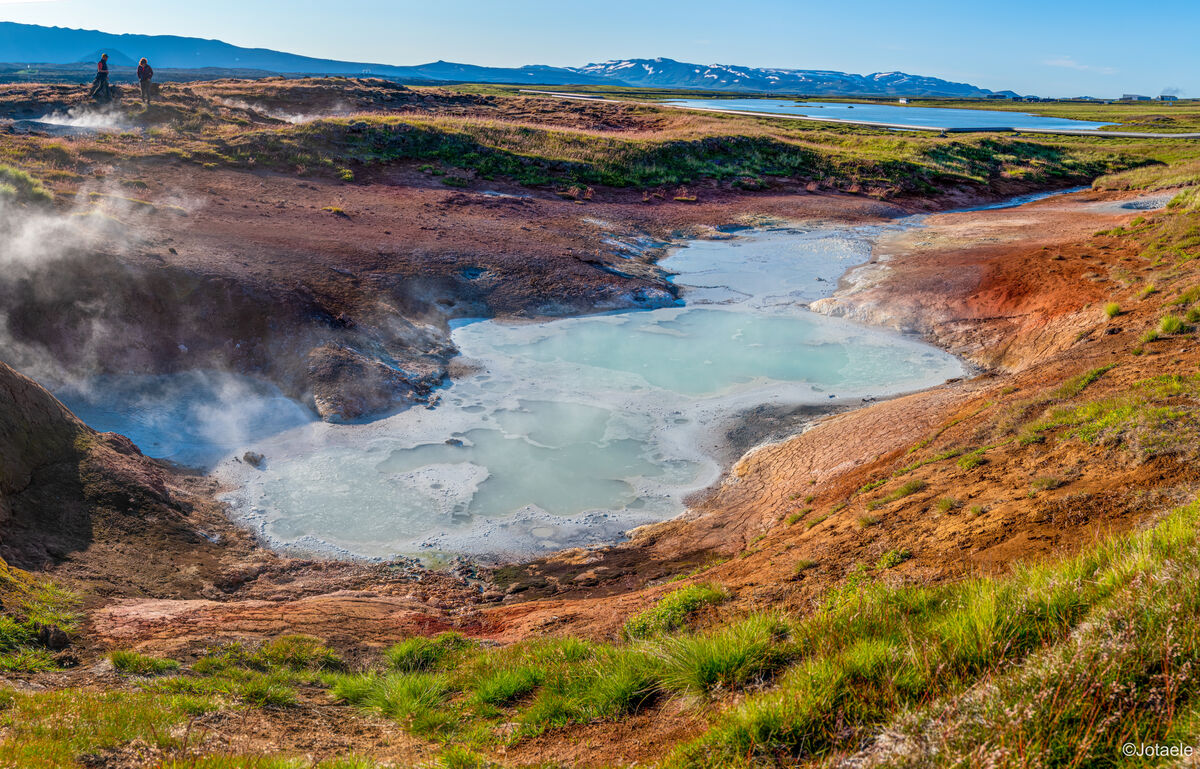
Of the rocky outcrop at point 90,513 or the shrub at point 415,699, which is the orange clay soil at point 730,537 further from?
the shrub at point 415,699

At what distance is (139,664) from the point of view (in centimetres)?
600

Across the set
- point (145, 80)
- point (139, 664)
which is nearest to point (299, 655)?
point (139, 664)

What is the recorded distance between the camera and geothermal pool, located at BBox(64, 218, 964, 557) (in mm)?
11484

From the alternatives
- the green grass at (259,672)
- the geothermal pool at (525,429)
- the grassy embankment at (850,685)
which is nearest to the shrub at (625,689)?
the grassy embankment at (850,685)

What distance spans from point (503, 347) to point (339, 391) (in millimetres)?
4855

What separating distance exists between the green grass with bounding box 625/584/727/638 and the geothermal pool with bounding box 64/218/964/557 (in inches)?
173

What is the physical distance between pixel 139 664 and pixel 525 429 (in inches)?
349

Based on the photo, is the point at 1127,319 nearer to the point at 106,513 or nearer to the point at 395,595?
the point at 395,595

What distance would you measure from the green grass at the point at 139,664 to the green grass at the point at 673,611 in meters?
4.04

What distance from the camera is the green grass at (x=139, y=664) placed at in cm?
594

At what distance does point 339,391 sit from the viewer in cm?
1456

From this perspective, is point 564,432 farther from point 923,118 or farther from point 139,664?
point 923,118

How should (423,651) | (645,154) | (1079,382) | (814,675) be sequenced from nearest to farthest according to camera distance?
(814,675)
(423,651)
(1079,382)
(645,154)

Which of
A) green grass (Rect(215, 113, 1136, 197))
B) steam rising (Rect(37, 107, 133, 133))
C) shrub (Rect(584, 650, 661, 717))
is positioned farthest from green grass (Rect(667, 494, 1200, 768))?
steam rising (Rect(37, 107, 133, 133))
